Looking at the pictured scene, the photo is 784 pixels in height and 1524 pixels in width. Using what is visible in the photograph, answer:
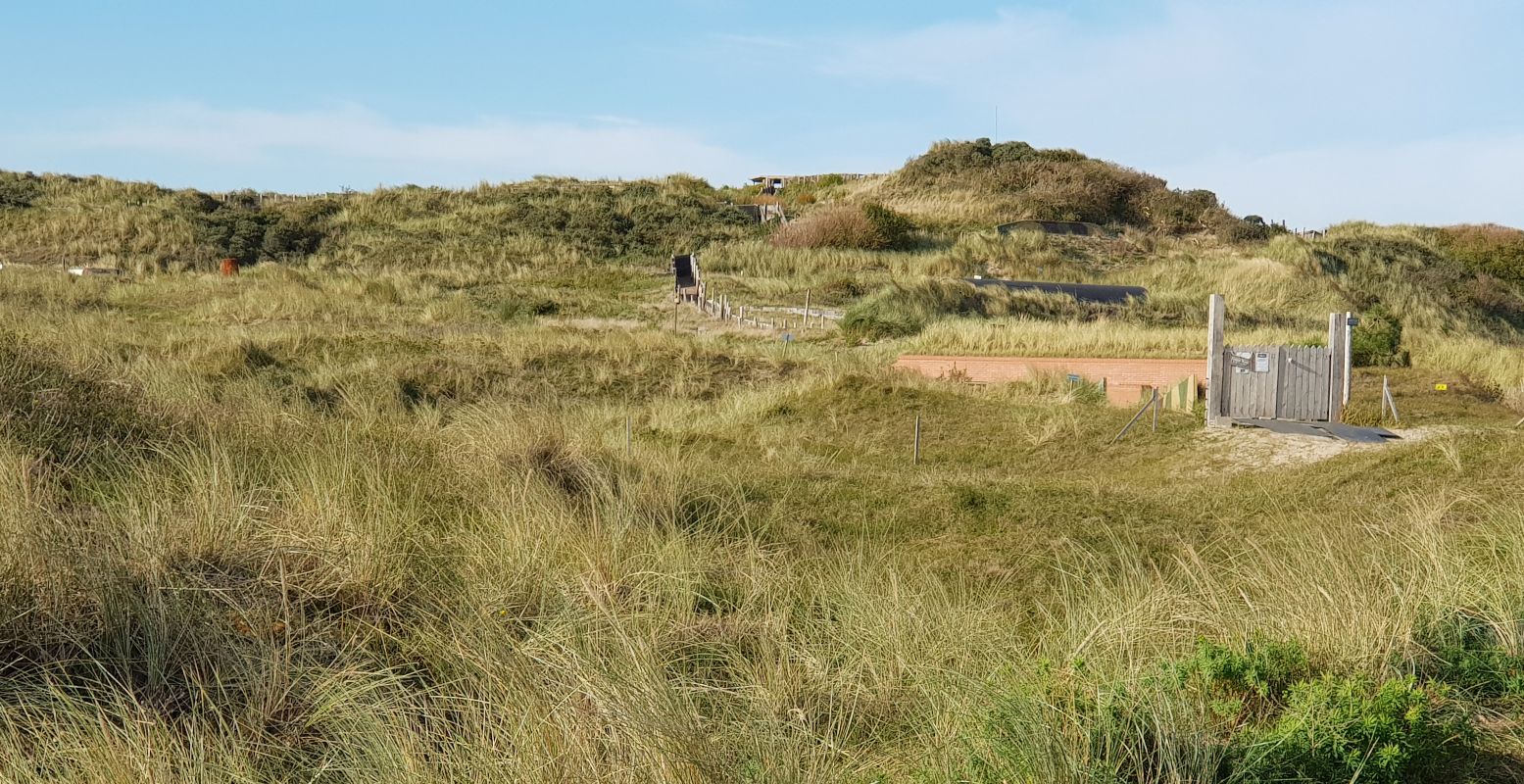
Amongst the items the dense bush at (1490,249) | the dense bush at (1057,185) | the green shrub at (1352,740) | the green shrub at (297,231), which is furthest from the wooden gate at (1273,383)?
the green shrub at (297,231)

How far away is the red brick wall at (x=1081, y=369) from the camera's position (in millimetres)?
19203

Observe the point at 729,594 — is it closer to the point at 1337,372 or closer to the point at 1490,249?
the point at 1337,372

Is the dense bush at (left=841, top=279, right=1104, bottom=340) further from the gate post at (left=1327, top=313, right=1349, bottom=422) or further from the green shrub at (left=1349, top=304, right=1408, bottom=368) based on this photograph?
the gate post at (left=1327, top=313, right=1349, bottom=422)

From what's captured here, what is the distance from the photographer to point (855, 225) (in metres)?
39.9

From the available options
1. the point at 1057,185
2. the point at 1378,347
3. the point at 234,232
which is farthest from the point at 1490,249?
the point at 234,232

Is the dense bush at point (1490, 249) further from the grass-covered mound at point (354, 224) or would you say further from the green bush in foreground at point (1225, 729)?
the green bush in foreground at point (1225, 729)

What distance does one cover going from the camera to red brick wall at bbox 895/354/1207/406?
19.2 m

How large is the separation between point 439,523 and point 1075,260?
3606cm

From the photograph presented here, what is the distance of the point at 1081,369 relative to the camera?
19.8 meters

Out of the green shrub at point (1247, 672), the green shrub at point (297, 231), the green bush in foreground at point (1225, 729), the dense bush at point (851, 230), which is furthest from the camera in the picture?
the green shrub at point (297, 231)

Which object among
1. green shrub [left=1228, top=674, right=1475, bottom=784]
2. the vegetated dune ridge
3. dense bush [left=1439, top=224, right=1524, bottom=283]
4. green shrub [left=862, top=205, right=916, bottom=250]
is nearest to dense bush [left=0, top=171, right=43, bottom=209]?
green shrub [left=862, top=205, right=916, bottom=250]

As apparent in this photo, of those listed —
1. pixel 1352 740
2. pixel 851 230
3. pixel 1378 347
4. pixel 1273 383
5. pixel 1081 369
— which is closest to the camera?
pixel 1352 740

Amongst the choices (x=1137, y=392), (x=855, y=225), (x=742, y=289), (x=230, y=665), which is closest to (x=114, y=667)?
(x=230, y=665)

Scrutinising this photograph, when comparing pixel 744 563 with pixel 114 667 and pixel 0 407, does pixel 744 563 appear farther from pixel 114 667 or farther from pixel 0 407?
pixel 0 407
